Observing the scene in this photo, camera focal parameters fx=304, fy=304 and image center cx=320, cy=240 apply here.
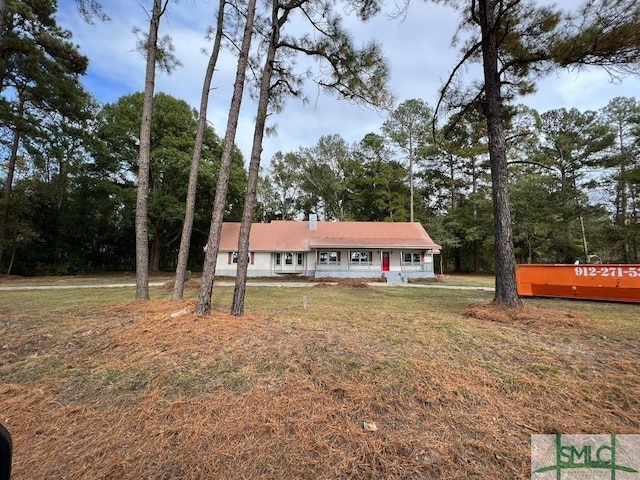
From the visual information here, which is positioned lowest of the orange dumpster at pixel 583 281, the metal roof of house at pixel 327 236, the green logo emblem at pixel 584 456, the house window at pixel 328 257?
the green logo emblem at pixel 584 456

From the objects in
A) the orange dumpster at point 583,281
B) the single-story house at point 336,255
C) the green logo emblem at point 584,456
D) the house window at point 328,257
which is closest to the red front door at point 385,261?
the single-story house at point 336,255

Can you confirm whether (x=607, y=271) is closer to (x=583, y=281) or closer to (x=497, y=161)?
(x=583, y=281)

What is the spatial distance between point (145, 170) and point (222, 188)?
2652 mm

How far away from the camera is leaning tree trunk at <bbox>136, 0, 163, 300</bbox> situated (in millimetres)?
7320

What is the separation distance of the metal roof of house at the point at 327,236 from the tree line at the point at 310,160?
3.52 m

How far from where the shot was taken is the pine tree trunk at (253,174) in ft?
19.8

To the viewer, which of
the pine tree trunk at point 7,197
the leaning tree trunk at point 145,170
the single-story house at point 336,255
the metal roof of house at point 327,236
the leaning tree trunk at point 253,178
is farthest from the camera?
the single-story house at point 336,255

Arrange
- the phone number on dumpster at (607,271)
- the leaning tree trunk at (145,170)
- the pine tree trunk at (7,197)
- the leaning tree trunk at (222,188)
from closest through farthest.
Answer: the leaning tree trunk at (222,188), the leaning tree trunk at (145,170), the phone number on dumpster at (607,271), the pine tree trunk at (7,197)

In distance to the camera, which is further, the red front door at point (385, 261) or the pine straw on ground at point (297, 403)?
the red front door at point (385, 261)

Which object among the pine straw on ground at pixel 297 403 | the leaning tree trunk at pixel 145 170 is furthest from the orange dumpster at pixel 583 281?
the leaning tree trunk at pixel 145 170

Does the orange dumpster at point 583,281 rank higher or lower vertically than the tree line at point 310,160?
lower

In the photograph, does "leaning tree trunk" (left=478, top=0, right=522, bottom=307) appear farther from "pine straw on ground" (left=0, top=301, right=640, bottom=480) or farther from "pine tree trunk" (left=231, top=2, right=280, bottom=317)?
"pine tree trunk" (left=231, top=2, right=280, bottom=317)

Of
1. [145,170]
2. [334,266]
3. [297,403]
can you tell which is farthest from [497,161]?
[334,266]

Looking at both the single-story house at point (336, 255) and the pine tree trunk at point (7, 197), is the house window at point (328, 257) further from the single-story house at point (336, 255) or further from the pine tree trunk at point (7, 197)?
the pine tree trunk at point (7, 197)
